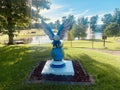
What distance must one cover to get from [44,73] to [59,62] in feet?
3.00

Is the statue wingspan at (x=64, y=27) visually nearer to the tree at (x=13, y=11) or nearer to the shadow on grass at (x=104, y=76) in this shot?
the shadow on grass at (x=104, y=76)

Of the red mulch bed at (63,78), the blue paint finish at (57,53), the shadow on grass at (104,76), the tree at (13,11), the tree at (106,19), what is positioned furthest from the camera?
Answer: the tree at (106,19)

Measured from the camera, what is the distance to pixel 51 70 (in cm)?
916

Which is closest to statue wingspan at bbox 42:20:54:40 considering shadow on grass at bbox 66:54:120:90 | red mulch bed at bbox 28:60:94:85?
red mulch bed at bbox 28:60:94:85

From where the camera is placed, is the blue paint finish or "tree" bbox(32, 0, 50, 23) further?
"tree" bbox(32, 0, 50, 23)

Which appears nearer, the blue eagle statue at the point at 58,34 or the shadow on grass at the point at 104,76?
the shadow on grass at the point at 104,76

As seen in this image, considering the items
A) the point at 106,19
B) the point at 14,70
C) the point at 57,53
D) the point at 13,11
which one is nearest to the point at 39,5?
the point at 13,11

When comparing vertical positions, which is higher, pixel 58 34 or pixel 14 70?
pixel 58 34

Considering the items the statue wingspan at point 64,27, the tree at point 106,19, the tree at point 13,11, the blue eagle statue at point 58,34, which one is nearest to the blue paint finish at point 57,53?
the blue eagle statue at point 58,34

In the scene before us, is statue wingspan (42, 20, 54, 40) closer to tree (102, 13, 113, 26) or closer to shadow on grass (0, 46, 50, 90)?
shadow on grass (0, 46, 50, 90)

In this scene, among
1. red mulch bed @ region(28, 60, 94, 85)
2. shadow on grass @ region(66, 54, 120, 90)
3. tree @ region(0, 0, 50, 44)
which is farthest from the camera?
tree @ region(0, 0, 50, 44)

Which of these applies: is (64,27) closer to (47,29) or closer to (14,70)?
(47,29)

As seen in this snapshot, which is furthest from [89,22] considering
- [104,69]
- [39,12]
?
[104,69]

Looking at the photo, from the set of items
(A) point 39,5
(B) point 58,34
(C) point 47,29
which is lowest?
(B) point 58,34
